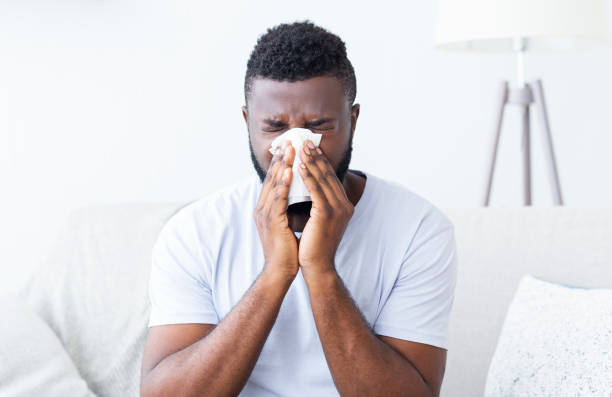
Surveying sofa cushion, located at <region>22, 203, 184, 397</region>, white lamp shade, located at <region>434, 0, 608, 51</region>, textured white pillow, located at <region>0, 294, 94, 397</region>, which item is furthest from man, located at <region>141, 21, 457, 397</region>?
white lamp shade, located at <region>434, 0, 608, 51</region>

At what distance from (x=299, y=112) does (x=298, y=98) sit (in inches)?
0.9

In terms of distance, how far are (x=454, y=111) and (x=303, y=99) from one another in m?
1.81

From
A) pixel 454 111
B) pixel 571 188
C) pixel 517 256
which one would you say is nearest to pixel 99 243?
pixel 517 256

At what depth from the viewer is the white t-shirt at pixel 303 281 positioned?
1195 millimetres

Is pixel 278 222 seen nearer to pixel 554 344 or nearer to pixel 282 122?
pixel 282 122

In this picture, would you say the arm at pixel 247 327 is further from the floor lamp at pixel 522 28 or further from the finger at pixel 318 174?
the floor lamp at pixel 522 28

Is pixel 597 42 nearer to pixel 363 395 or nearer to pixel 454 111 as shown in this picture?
pixel 454 111

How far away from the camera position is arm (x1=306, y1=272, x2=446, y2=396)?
110 cm

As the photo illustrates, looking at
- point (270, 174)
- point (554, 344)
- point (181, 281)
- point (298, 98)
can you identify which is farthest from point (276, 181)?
point (554, 344)

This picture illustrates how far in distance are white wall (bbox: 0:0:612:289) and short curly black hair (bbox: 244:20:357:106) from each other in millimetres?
1184

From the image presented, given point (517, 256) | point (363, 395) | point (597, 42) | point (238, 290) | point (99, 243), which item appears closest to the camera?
point (363, 395)

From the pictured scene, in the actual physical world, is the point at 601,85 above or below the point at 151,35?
below

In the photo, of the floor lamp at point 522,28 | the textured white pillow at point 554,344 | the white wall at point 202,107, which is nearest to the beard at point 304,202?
the textured white pillow at point 554,344

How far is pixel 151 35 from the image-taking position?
7.95 feet
